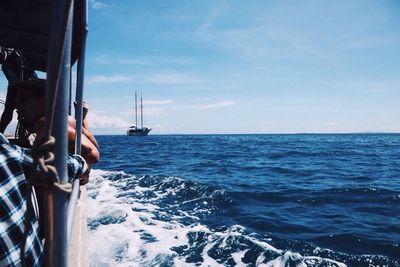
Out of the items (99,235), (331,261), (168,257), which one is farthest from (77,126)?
(331,261)

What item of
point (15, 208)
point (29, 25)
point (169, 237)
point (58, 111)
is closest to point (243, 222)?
point (169, 237)

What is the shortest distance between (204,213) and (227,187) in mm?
3397

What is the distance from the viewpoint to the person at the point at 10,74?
484cm

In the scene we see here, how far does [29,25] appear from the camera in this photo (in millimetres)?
3652

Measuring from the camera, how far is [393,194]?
31.4ft

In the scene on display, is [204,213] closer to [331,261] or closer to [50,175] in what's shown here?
[331,261]

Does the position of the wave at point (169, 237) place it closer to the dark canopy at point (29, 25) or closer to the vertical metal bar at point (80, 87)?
the vertical metal bar at point (80, 87)

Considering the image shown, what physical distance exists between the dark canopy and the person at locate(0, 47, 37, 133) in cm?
45

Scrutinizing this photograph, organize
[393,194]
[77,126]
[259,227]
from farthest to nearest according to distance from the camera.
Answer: [393,194] < [259,227] < [77,126]

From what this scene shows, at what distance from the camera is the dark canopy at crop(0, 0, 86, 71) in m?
3.10

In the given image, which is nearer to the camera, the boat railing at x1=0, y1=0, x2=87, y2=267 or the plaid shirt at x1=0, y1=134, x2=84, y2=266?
the boat railing at x1=0, y1=0, x2=87, y2=267

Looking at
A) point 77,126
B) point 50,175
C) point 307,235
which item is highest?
point 77,126

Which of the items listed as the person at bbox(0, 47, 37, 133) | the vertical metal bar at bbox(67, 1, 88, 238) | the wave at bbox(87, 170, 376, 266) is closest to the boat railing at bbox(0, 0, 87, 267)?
the vertical metal bar at bbox(67, 1, 88, 238)

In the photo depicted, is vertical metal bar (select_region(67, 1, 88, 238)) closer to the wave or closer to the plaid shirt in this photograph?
the plaid shirt
